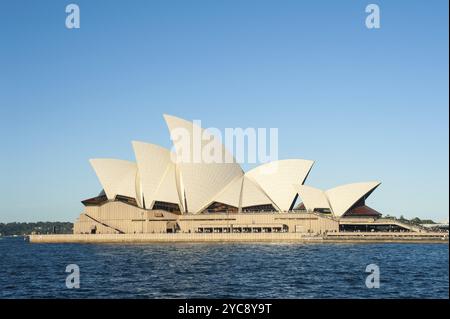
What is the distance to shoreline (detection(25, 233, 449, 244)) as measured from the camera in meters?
82.1

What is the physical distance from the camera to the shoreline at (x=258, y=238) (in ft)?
269

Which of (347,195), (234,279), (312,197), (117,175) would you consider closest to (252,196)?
(312,197)

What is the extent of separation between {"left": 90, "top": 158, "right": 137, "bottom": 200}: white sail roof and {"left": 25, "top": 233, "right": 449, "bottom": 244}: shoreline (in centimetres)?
A: 810

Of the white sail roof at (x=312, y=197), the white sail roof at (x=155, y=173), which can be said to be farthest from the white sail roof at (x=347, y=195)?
the white sail roof at (x=155, y=173)

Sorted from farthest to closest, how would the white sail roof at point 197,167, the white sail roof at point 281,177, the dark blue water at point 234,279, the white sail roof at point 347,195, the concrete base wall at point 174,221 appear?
the white sail roof at point 281,177 → the white sail roof at point 347,195 → the concrete base wall at point 174,221 → the white sail roof at point 197,167 → the dark blue water at point 234,279

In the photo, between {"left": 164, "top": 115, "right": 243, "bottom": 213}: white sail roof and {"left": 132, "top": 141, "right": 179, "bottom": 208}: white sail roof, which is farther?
{"left": 132, "top": 141, "right": 179, "bottom": 208}: white sail roof

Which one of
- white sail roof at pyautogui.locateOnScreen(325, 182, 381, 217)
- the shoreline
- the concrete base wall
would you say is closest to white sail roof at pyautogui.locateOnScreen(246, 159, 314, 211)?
the concrete base wall

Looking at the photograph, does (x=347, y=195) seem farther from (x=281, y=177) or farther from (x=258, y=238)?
(x=258, y=238)

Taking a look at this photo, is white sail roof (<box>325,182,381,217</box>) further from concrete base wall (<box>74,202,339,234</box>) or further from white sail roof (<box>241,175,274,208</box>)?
white sail roof (<box>241,175,274,208</box>)

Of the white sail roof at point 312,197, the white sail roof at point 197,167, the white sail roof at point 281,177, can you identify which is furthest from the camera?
the white sail roof at point 281,177

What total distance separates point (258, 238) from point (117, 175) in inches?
1136

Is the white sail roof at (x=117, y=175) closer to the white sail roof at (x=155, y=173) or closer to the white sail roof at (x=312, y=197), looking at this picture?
the white sail roof at (x=155, y=173)
